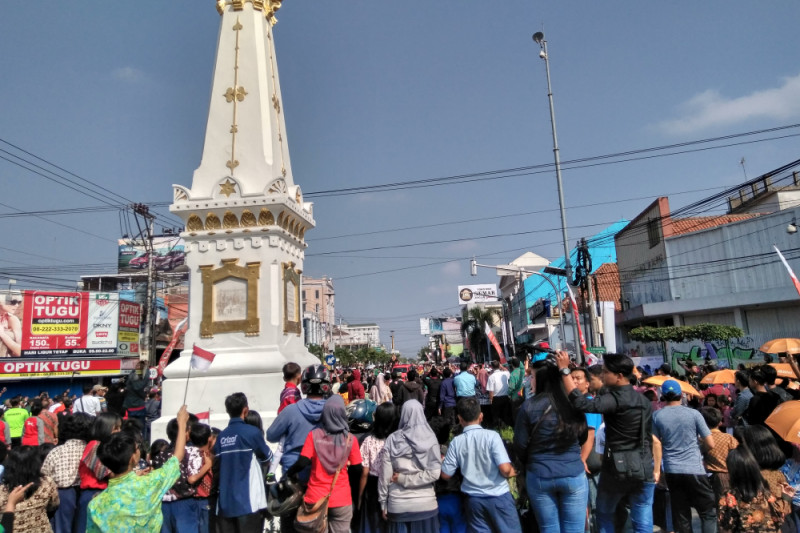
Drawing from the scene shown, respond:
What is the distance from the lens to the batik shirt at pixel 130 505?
3.65m

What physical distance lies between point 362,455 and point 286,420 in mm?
801

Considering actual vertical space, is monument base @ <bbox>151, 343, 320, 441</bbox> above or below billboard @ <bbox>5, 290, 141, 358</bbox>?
below

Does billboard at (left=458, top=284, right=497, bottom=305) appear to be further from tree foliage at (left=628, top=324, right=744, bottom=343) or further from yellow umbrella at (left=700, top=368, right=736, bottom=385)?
yellow umbrella at (left=700, top=368, right=736, bottom=385)

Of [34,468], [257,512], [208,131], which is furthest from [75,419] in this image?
[208,131]

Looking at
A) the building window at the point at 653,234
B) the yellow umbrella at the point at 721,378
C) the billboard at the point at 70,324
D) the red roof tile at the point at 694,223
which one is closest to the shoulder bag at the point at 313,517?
the yellow umbrella at the point at 721,378

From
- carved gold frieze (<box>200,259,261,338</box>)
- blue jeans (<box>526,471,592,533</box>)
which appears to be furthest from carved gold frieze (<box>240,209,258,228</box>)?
blue jeans (<box>526,471,592,533</box>)

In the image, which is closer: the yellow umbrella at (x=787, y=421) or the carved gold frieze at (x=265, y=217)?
the yellow umbrella at (x=787, y=421)

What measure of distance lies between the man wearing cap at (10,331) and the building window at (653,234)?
34.6 meters

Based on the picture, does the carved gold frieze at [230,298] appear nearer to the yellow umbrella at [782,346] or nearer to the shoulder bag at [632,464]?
the shoulder bag at [632,464]

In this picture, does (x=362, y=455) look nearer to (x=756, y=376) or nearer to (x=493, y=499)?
(x=493, y=499)

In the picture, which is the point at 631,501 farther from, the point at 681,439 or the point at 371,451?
the point at 371,451

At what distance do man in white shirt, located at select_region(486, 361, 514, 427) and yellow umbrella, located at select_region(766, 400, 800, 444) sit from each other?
7.41 metres

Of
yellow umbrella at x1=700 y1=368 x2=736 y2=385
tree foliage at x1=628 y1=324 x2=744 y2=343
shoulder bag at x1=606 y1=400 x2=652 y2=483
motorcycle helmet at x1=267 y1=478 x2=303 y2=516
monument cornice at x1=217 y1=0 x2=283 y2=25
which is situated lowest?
motorcycle helmet at x1=267 y1=478 x2=303 y2=516

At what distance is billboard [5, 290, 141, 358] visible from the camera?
96.8ft
